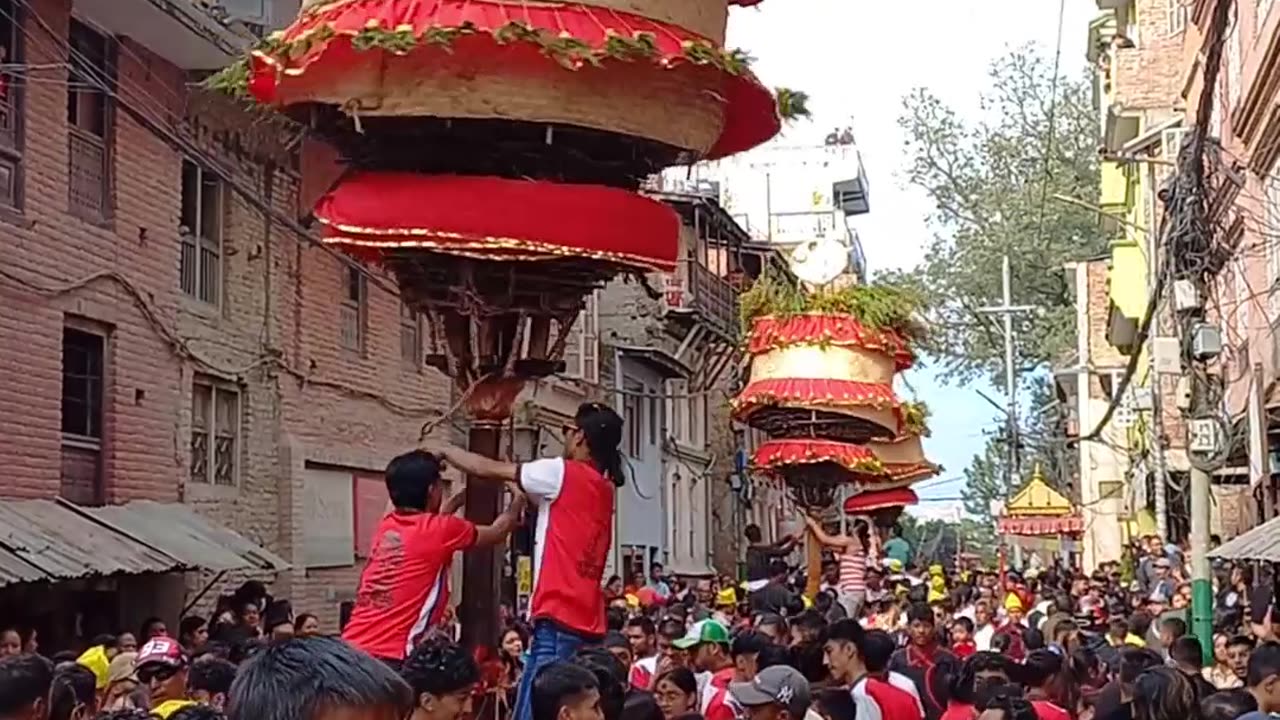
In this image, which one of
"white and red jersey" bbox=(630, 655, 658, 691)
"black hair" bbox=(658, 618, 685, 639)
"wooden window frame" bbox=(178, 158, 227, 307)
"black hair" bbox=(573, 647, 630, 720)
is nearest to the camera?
"black hair" bbox=(573, 647, 630, 720)

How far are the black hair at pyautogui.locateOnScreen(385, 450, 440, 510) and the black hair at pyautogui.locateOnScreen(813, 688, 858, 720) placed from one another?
201 centimetres

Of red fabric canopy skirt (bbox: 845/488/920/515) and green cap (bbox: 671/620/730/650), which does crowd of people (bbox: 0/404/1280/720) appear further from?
red fabric canopy skirt (bbox: 845/488/920/515)

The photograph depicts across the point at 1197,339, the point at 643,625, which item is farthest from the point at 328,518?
the point at 1197,339

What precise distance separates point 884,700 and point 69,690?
3505mm

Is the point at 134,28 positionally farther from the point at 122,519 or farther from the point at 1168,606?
the point at 1168,606

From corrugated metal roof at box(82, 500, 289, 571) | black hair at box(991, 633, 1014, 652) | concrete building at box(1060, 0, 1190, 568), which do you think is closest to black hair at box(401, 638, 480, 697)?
black hair at box(991, 633, 1014, 652)

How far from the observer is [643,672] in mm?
10570

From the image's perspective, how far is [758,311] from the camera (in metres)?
16.8

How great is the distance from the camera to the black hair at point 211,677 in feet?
28.9

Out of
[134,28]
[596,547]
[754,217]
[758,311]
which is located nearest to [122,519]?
[134,28]

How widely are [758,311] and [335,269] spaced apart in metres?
6.61

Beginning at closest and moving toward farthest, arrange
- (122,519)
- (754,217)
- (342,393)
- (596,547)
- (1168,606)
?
(596,547) → (122,519) → (1168,606) → (342,393) → (754,217)

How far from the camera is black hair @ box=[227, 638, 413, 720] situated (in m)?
3.58

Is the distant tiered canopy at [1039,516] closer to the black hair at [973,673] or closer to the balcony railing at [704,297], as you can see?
the balcony railing at [704,297]
